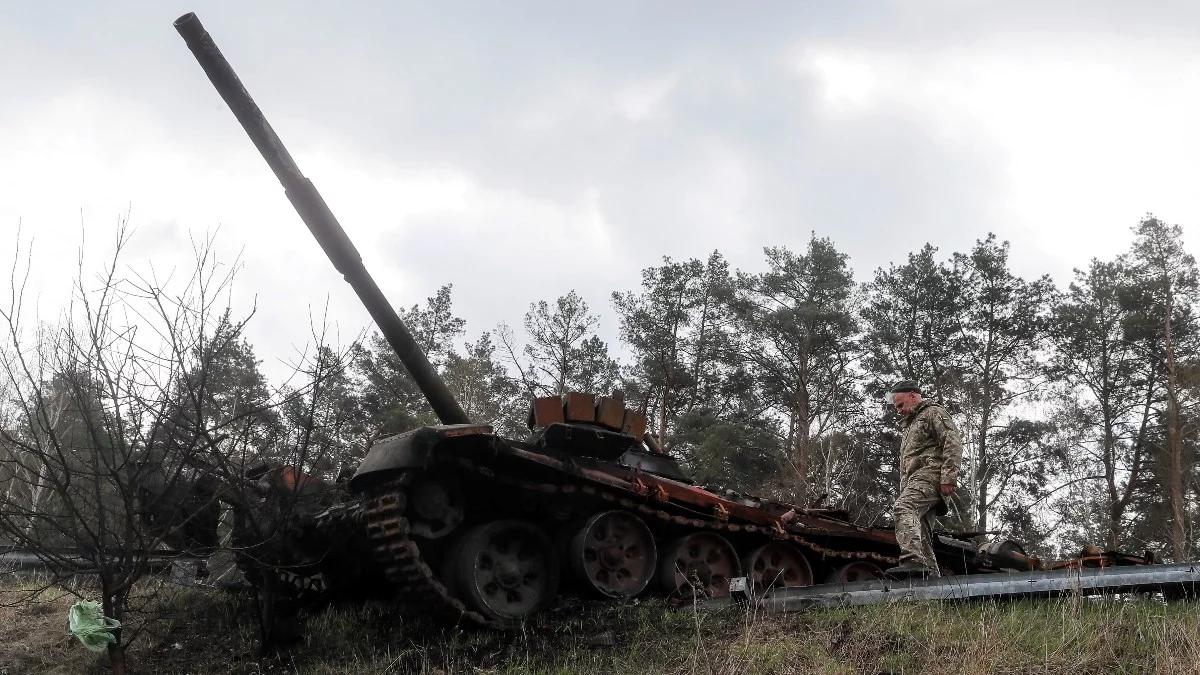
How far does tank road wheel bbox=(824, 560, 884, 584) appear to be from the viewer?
1128 cm

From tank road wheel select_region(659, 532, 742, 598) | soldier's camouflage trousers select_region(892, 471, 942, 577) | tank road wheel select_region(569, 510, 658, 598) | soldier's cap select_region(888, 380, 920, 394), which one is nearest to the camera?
soldier's camouflage trousers select_region(892, 471, 942, 577)

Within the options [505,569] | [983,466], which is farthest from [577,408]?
[983,466]

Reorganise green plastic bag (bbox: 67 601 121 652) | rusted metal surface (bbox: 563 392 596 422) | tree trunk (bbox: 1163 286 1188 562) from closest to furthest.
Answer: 1. green plastic bag (bbox: 67 601 121 652)
2. rusted metal surface (bbox: 563 392 596 422)
3. tree trunk (bbox: 1163 286 1188 562)

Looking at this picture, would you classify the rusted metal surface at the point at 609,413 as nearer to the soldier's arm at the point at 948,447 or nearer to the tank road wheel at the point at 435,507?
the tank road wheel at the point at 435,507

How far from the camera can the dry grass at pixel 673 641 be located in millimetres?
5910

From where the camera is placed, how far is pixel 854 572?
11.5m

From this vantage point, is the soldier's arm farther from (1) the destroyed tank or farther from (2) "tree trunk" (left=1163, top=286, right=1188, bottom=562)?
(2) "tree trunk" (left=1163, top=286, right=1188, bottom=562)

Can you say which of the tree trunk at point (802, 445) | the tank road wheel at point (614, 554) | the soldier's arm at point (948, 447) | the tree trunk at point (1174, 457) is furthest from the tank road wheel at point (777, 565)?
the tree trunk at point (1174, 457)

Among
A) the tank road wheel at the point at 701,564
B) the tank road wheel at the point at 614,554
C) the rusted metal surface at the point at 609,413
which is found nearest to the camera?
the tank road wheel at the point at 614,554

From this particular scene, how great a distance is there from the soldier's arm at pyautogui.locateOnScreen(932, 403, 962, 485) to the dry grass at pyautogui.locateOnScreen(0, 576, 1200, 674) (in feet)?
4.83

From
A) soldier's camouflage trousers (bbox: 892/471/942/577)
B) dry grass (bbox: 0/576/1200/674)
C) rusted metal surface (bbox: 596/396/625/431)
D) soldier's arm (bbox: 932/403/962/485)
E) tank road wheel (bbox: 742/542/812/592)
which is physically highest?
rusted metal surface (bbox: 596/396/625/431)

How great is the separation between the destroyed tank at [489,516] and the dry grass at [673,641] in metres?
0.36

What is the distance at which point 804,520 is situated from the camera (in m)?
10.8

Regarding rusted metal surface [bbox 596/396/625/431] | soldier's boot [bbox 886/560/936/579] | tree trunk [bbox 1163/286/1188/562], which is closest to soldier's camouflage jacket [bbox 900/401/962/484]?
soldier's boot [bbox 886/560/936/579]
